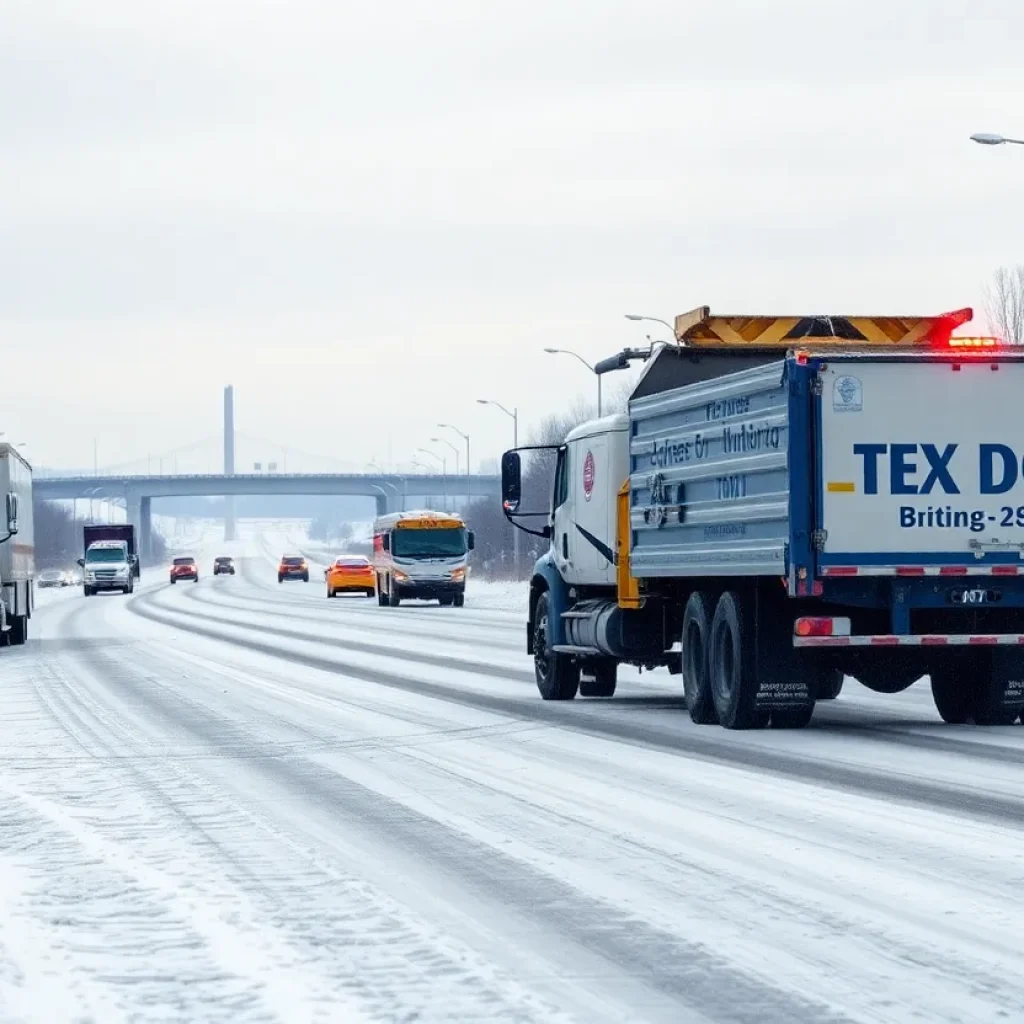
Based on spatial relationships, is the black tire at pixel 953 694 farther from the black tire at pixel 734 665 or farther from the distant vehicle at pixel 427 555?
the distant vehicle at pixel 427 555

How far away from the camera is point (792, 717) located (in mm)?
17875

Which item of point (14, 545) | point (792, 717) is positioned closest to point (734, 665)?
point (792, 717)

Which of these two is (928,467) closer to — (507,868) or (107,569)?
(507,868)

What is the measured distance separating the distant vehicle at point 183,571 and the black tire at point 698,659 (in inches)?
4194

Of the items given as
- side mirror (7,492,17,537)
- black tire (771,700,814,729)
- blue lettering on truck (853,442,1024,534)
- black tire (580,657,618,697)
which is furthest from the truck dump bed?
side mirror (7,492,17,537)

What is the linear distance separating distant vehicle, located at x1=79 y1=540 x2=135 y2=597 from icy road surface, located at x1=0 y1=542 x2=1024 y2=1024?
73990mm

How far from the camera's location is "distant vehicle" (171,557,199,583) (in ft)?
407

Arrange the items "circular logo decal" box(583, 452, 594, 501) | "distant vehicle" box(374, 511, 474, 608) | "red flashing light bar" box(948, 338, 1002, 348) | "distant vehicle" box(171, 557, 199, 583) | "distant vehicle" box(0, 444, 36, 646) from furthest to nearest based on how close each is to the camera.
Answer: "distant vehicle" box(171, 557, 199, 583) < "distant vehicle" box(374, 511, 474, 608) < "distant vehicle" box(0, 444, 36, 646) < "circular logo decal" box(583, 452, 594, 501) < "red flashing light bar" box(948, 338, 1002, 348)

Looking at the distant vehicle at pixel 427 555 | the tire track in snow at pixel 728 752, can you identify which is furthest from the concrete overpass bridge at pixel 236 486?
the tire track in snow at pixel 728 752

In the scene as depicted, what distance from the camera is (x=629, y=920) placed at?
28.4 feet

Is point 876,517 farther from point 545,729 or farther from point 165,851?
point 165,851

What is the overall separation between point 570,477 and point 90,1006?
1583 cm

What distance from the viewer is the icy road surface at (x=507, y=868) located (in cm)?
730

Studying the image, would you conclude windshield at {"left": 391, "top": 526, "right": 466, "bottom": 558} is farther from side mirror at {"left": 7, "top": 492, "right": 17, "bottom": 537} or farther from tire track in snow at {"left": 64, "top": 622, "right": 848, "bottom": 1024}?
tire track in snow at {"left": 64, "top": 622, "right": 848, "bottom": 1024}
